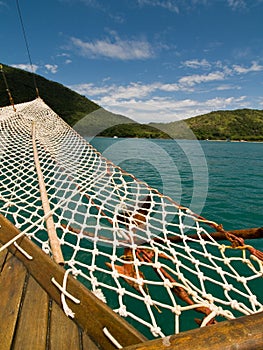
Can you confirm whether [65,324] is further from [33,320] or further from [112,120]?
[112,120]

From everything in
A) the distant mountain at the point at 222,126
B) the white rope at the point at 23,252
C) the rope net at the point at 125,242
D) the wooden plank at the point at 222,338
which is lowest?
the rope net at the point at 125,242

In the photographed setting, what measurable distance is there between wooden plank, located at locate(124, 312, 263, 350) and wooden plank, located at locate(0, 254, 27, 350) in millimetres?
539

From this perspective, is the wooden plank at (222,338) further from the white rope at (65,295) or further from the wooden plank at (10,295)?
the wooden plank at (10,295)

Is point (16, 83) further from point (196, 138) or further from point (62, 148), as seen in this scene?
point (62, 148)

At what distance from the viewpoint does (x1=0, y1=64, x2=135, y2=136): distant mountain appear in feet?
188

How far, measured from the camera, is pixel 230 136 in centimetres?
6175

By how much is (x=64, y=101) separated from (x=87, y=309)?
7388cm

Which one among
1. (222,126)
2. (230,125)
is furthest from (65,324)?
(230,125)

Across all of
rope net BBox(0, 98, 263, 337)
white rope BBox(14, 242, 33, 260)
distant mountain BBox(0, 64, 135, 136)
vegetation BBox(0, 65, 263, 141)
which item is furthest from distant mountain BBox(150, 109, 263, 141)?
white rope BBox(14, 242, 33, 260)

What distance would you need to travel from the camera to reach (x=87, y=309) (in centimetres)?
82

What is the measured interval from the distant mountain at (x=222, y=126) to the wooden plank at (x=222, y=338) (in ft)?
187

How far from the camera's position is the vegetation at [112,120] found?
5856 centimetres

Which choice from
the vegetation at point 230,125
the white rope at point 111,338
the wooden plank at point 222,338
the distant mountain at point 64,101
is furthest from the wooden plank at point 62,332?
the vegetation at point 230,125

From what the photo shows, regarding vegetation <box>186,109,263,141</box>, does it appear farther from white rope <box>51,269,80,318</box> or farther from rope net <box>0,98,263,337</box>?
white rope <box>51,269,80,318</box>
